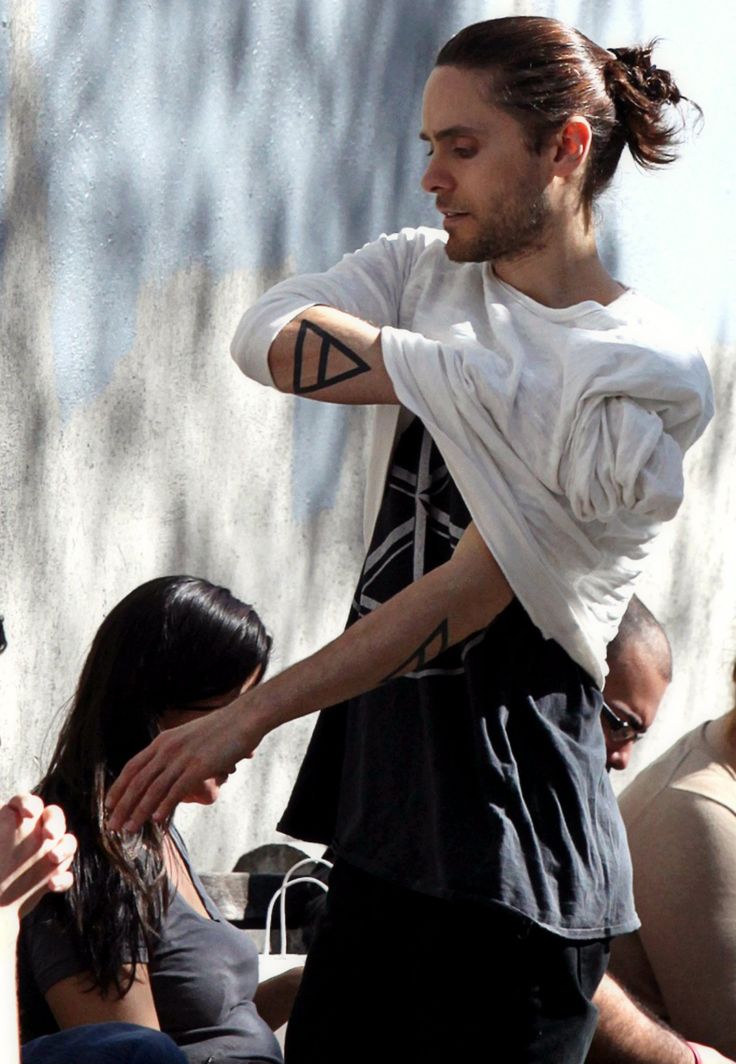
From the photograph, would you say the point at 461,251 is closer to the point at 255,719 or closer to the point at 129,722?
the point at 255,719

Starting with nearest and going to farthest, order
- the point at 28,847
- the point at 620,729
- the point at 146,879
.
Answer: the point at 28,847
the point at 146,879
the point at 620,729

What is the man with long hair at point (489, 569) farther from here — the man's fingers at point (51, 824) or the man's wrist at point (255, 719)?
the man's fingers at point (51, 824)

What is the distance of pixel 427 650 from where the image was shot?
2004 millimetres

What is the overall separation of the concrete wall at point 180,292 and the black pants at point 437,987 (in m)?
1.19

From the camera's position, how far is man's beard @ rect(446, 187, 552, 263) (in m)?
2.09

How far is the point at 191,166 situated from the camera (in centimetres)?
333

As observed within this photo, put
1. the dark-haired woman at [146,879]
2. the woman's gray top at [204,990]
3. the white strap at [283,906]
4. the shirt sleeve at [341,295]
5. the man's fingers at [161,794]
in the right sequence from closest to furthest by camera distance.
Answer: the man's fingers at [161,794] < the shirt sleeve at [341,295] < the dark-haired woman at [146,879] < the woman's gray top at [204,990] < the white strap at [283,906]

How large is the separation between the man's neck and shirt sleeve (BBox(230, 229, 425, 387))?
18 centimetres

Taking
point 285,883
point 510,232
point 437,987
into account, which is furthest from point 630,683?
point 510,232

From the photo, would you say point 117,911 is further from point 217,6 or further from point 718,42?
point 718,42

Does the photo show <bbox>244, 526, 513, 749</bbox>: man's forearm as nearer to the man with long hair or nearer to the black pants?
the man with long hair

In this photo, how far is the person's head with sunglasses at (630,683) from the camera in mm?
3102

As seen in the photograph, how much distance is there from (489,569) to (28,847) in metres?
0.65

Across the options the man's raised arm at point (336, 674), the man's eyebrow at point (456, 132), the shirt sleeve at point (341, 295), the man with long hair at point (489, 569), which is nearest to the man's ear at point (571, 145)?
the man with long hair at point (489, 569)
